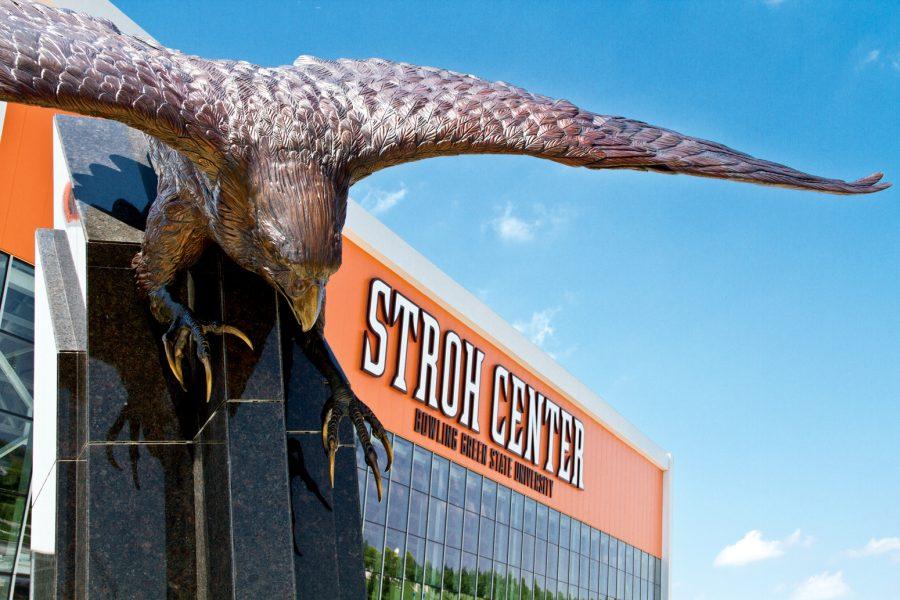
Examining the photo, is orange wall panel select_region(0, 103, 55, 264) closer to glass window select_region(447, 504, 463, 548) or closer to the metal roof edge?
the metal roof edge

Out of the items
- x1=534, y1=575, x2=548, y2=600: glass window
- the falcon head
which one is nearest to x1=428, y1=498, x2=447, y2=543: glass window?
x1=534, y1=575, x2=548, y2=600: glass window

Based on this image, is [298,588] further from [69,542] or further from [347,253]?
[347,253]

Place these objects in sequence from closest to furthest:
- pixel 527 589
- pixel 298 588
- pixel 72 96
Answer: pixel 72 96 → pixel 298 588 → pixel 527 589

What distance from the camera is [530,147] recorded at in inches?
184

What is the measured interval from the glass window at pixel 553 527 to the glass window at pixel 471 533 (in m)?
4.63

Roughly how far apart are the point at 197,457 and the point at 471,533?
17.4 metres

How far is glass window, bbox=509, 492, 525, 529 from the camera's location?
2405 cm

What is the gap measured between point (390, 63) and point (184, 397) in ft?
7.34

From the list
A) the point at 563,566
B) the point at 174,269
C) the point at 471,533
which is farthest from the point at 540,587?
the point at 174,269

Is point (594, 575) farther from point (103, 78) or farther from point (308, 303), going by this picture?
point (103, 78)

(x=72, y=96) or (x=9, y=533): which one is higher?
(x=72, y=96)

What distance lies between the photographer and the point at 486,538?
22625 mm

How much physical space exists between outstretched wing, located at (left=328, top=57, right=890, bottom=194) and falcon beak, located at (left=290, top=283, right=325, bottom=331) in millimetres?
601

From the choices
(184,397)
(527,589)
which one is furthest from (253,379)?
(527,589)
